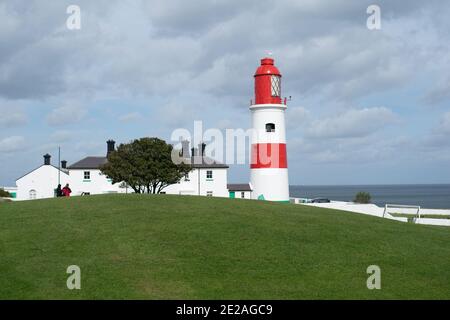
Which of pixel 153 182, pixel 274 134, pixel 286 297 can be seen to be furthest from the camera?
pixel 153 182

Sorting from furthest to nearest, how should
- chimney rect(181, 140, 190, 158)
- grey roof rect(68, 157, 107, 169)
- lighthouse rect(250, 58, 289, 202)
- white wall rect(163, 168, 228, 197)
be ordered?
white wall rect(163, 168, 228, 197) → grey roof rect(68, 157, 107, 169) → chimney rect(181, 140, 190, 158) → lighthouse rect(250, 58, 289, 202)

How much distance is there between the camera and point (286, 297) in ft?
46.9

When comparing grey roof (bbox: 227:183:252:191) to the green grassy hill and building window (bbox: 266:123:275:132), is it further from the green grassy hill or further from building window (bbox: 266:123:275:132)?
the green grassy hill

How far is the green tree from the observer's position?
53469mm

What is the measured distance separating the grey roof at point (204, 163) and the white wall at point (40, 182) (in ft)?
47.4

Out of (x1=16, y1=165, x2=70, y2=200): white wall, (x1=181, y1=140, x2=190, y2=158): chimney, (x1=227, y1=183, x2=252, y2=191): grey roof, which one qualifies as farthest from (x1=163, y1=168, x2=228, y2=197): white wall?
(x1=16, y1=165, x2=70, y2=200): white wall

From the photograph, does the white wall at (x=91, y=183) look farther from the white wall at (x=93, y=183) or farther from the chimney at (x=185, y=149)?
the chimney at (x=185, y=149)

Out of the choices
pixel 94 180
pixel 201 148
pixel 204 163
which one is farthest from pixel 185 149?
pixel 94 180

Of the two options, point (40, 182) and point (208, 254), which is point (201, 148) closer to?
point (40, 182)

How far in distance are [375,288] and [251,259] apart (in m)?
3.77

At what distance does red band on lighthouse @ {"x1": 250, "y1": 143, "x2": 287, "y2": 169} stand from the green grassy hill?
2093 cm
